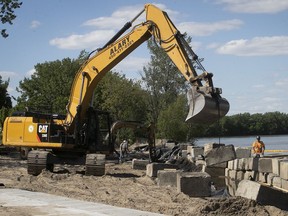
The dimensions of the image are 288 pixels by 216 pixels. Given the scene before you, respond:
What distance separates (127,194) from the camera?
14008 mm

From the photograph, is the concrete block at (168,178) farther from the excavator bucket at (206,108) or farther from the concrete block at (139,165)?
the concrete block at (139,165)

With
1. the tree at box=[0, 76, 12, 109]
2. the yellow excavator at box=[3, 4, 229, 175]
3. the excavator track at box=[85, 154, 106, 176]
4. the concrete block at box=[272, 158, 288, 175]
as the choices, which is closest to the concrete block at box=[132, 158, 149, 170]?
the yellow excavator at box=[3, 4, 229, 175]

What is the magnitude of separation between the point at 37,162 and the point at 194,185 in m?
6.77

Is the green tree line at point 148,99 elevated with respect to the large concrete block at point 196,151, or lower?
elevated

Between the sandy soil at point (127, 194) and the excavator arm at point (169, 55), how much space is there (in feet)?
7.95

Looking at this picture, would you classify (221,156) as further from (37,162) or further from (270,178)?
(37,162)

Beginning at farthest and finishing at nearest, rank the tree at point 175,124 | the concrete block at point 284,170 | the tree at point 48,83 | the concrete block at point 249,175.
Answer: the tree at point 48,83
the tree at point 175,124
the concrete block at point 249,175
the concrete block at point 284,170

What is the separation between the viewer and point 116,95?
52.8 m

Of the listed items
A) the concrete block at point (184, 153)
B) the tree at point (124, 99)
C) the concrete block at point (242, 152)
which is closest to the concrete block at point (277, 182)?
the concrete block at point (242, 152)

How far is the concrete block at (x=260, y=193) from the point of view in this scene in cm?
1307

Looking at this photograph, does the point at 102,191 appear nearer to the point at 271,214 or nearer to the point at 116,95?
Result: the point at 271,214

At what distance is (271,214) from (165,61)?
4716cm

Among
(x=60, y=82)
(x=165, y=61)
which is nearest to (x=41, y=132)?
(x=165, y=61)

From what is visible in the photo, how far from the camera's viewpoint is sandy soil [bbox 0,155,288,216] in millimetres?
10852
